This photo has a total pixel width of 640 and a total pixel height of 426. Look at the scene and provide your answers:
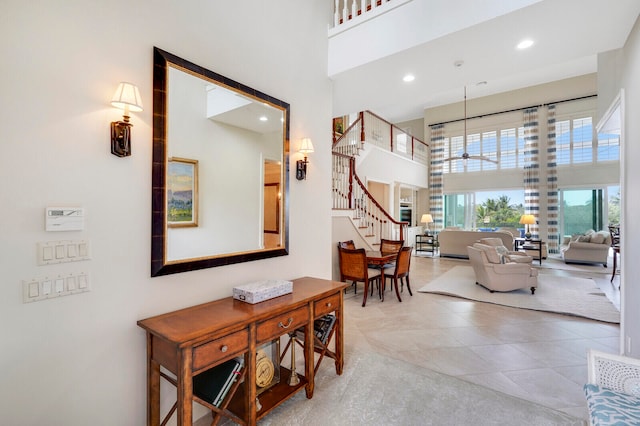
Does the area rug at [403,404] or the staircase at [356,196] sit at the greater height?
the staircase at [356,196]

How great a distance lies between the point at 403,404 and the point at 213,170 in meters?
2.20

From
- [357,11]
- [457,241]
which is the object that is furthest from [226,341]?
[457,241]

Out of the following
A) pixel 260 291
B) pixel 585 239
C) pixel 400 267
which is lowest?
pixel 400 267

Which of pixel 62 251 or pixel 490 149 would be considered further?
pixel 490 149

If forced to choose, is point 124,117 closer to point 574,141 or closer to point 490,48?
point 490,48

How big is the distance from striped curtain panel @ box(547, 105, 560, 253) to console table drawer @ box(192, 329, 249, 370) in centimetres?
1044

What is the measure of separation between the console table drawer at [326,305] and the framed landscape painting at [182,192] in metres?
1.08

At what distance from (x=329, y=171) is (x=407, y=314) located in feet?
7.87

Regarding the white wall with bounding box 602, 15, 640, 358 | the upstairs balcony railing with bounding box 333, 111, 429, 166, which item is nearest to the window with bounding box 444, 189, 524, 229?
the upstairs balcony railing with bounding box 333, 111, 429, 166

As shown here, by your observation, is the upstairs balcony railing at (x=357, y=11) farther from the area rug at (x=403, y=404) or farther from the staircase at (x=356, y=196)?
the area rug at (x=403, y=404)

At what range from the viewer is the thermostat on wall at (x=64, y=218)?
4.45 ft

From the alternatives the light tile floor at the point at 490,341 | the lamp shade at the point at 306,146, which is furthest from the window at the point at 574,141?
the lamp shade at the point at 306,146

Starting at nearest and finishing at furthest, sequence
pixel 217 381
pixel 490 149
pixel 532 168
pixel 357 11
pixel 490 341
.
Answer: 1. pixel 217 381
2. pixel 357 11
3. pixel 490 341
4. pixel 532 168
5. pixel 490 149

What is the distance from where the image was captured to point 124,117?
1.54 m
